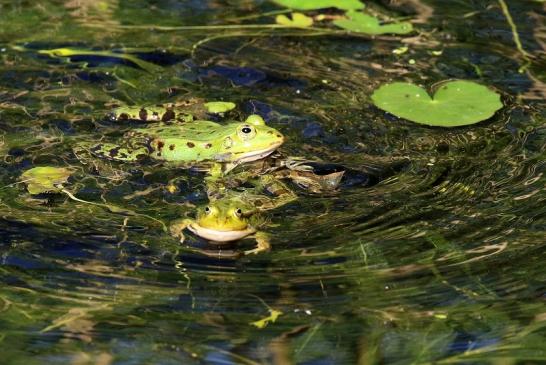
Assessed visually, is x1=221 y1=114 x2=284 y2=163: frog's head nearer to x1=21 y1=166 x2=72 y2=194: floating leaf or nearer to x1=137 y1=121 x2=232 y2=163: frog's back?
x1=137 y1=121 x2=232 y2=163: frog's back

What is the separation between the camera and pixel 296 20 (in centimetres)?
736

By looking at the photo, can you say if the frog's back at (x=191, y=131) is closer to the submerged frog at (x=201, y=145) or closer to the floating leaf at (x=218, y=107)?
the submerged frog at (x=201, y=145)

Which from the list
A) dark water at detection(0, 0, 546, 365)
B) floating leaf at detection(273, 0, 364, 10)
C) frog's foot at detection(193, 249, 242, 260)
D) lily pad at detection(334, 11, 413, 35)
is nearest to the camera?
dark water at detection(0, 0, 546, 365)

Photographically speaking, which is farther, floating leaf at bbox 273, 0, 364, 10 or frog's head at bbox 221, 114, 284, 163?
floating leaf at bbox 273, 0, 364, 10

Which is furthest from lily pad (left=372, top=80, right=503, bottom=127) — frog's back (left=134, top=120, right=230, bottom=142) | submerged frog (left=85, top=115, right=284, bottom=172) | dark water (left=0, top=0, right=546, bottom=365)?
frog's back (left=134, top=120, right=230, bottom=142)

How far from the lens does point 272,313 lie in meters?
4.02

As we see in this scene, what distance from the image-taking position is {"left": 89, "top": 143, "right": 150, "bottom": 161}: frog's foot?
5.39 metres

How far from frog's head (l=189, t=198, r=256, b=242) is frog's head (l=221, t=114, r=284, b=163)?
886 mm

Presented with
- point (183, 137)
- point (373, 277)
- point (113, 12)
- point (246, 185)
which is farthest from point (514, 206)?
point (113, 12)

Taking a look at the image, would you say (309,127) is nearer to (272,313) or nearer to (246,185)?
(246,185)

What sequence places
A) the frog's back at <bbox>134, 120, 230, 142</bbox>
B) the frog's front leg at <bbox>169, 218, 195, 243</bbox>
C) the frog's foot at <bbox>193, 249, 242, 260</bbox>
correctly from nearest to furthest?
the frog's foot at <bbox>193, 249, 242, 260</bbox> < the frog's front leg at <bbox>169, 218, 195, 243</bbox> < the frog's back at <bbox>134, 120, 230, 142</bbox>

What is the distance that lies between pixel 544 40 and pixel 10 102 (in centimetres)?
362

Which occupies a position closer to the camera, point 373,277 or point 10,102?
point 373,277

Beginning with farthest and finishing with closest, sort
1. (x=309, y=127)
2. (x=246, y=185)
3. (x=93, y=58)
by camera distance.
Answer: (x=93, y=58), (x=309, y=127), (x=246, y=185)
